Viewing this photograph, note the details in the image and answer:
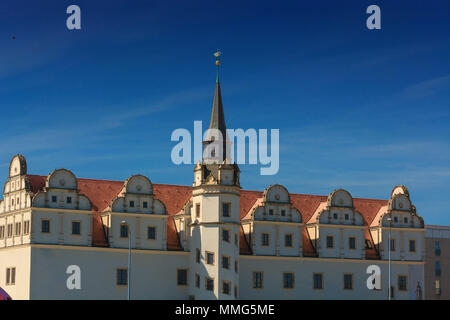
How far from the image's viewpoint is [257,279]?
86188 mm

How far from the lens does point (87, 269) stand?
78.4 metres

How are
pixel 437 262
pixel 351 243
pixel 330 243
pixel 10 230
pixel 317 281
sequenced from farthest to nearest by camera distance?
pixel 437 262 → pixel 351 243 → pixel 330 243 → pixel 317 281 → pixel 10 230

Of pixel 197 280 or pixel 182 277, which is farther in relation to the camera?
pixel 182 277

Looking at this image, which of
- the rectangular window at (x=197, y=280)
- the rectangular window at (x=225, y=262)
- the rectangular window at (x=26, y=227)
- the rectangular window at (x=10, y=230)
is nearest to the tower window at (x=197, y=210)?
the rectangular window at (x=225, y=262)

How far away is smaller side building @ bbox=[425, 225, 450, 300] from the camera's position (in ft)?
374

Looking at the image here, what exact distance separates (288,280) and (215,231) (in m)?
11.7

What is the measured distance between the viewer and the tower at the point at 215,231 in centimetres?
8062

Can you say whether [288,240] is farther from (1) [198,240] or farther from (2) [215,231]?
(1) [198,240]

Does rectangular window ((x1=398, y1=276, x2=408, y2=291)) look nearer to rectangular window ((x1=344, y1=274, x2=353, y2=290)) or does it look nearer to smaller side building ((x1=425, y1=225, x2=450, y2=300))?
rectangular window ((x1=344, y1=274, x2=353, y2=290))

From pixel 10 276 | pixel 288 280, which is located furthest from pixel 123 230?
pixel 288 280

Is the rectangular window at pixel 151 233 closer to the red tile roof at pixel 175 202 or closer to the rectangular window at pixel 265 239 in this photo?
the red tile roof at pixel 175 202

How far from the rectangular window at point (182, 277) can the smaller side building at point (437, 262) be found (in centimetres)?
4432

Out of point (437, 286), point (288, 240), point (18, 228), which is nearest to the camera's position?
point (18, 228)

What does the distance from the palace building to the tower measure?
0.10 meters
